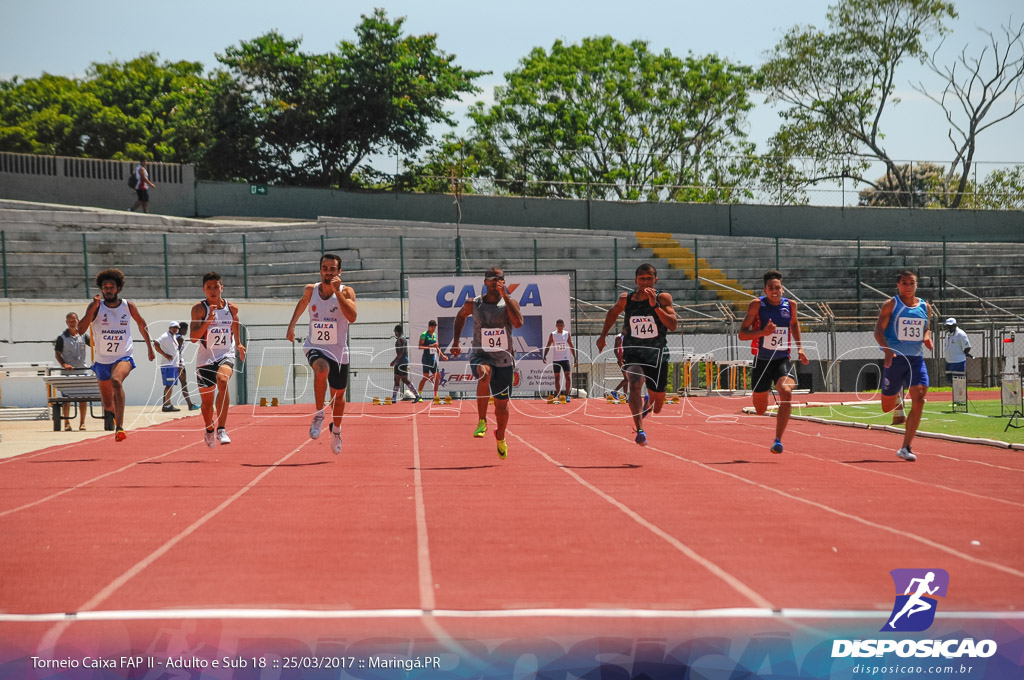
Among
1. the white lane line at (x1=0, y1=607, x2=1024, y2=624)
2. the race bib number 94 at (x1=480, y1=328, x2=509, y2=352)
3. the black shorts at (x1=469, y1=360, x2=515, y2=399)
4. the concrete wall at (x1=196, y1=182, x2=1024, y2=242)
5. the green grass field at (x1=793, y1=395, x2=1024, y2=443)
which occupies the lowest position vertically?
the green grass field at (x1=793, y1=395, x2=1024, y2=443)

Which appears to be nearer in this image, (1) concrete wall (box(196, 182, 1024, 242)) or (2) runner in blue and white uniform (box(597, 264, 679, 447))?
(2) runner in blue and white uniform (box(597, 264, 679, 447))

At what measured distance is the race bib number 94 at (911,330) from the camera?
1129 cm

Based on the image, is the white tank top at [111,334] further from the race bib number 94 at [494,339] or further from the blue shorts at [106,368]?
the race bib number 94 at [494,339]

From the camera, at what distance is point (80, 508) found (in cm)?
845

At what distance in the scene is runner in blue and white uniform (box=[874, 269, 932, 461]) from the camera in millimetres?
11297

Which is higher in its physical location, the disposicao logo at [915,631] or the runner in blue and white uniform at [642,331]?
the runner in blue and white uniform at [642,331]

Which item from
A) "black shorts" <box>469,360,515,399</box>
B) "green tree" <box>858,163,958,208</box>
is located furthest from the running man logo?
"green tree" <box>858,163,958,208</box>

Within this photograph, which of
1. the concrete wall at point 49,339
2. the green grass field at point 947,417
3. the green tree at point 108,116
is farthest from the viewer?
the green tree at point 108,116

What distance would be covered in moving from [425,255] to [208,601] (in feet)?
97.1

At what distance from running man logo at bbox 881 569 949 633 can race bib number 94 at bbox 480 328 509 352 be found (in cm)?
613

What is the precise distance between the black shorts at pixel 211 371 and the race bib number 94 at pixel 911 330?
24.8 ft

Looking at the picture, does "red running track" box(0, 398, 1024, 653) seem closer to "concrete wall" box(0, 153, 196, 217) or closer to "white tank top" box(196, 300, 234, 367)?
"white tank top" box(196, 300, 234, 367)

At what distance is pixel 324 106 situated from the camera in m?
49.1

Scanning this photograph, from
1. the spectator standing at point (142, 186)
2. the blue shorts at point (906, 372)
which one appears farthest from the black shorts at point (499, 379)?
the spectator standing at point (142, 186)
